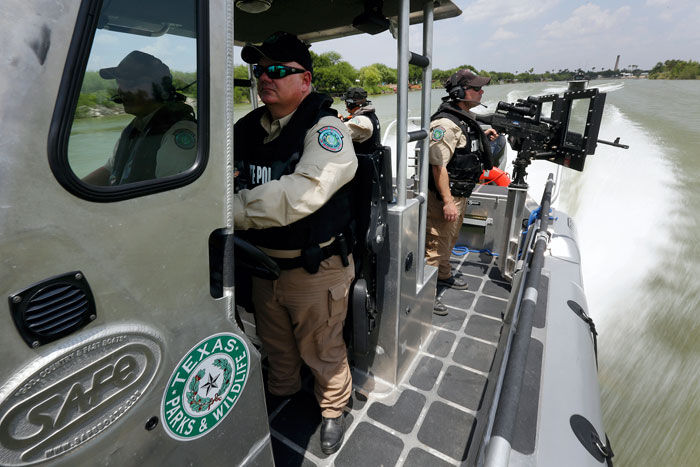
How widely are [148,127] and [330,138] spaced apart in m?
0.59

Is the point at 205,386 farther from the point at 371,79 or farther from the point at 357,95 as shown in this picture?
the point at 371,79

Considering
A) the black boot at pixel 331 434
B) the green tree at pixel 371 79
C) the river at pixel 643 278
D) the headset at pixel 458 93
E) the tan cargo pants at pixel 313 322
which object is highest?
the green tree at pixel 371 79

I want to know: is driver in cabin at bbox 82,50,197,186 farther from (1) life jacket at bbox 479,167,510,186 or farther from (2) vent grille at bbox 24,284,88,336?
(1) life jacket at bbox 479,167,510,186

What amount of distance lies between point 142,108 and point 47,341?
0.45 metres

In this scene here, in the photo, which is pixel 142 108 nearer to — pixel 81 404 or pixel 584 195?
pixel 81 404

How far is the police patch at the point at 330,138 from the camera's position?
120cm

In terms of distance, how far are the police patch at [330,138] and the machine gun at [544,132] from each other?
2106 millimetres

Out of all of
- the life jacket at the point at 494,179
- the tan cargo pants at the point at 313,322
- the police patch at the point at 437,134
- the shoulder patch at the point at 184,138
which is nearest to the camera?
the shoulder patch at the point at 184,138

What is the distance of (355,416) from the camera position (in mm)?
1791

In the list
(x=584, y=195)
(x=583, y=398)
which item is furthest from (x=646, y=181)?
(x=583, y=398)

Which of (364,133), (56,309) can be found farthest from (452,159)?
(56,309)

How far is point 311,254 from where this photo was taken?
139 cm

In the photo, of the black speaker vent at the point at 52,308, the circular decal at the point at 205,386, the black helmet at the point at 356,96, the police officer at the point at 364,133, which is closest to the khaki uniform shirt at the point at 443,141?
the police officer at the point at 364,133

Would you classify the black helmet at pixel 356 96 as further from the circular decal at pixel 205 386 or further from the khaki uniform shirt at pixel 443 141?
the circular decal at pixel 205 386
